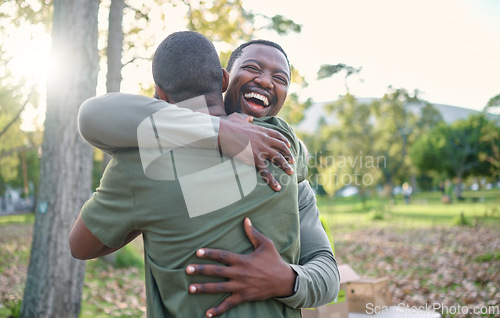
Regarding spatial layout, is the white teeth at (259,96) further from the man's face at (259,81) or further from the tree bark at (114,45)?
the tree bark at (114,45)

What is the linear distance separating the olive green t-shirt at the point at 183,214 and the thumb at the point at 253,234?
2cm

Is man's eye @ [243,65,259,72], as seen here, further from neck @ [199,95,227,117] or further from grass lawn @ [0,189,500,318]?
grass lawn @ [0,189,500,318]

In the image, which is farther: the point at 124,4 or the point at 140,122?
the point at 124,4

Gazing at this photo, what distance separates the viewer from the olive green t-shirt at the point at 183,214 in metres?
1.20

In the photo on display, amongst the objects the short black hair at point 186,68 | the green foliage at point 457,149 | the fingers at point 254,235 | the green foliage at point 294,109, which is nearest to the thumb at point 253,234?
the fingers at point 254,235

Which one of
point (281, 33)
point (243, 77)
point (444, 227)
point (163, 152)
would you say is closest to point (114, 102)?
point (163, 152)

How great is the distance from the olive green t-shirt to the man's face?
0.71 m

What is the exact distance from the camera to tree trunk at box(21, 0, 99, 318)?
4.37 metres

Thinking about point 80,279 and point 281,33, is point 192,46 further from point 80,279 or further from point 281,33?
point 281,33

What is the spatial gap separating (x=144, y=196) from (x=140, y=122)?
22cm

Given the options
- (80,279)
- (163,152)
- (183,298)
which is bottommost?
(80,279)

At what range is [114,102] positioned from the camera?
1.27m

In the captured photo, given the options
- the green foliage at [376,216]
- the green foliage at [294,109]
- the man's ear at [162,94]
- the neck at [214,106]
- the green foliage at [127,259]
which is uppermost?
the man's ear at [162,94]

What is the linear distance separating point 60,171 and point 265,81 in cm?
331
